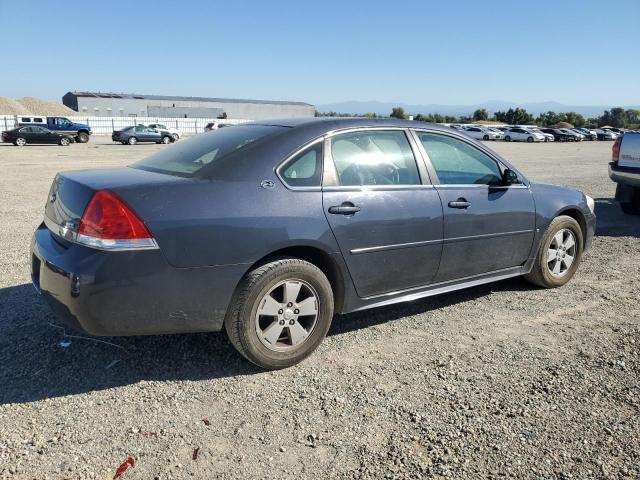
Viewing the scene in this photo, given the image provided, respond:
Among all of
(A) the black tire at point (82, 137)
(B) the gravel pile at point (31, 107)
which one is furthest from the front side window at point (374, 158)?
(B) the gravel pile at point (31, 107)

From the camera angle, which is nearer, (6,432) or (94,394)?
(6,432)

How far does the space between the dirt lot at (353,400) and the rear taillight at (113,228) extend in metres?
0.91

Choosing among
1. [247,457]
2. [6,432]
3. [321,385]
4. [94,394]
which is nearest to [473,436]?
[321,385]

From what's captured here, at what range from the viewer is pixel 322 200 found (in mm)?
3562

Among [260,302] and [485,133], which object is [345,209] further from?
[485,133]

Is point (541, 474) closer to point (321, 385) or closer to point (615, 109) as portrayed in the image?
point (321, 385)

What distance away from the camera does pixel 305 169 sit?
3.61 metres

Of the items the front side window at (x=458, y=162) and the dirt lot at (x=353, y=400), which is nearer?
the dirt lot at (x=353, y=400)

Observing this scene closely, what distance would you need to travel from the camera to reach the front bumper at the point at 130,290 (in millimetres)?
2945

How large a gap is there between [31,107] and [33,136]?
51.5 meters

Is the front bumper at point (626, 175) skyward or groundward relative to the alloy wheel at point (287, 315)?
skyward

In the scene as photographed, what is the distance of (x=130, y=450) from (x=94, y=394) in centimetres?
67

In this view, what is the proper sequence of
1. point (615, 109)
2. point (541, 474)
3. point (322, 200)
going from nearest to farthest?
1. point (541, 474)
2. point (322, 200)
3. point (615, 109)

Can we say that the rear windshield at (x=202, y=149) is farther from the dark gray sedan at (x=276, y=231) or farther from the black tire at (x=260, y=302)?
the black tire at (x=260, y=302)
